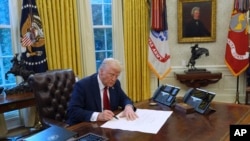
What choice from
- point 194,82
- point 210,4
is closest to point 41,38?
point 194,82

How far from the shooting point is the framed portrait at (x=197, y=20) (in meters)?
4.37

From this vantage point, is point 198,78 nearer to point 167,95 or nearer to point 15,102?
point 167,95

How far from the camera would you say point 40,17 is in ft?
10.9

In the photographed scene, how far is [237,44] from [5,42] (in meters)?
3.75

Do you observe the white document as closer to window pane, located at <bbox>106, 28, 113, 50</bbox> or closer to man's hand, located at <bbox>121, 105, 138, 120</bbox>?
man's hand, located at <bbox>121, 105, 138, 120</bbox>

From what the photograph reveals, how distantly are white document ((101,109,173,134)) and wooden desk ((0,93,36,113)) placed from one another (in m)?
1.52

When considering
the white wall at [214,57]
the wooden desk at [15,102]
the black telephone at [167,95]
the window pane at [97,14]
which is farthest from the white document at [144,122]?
the white wall at [214,57]

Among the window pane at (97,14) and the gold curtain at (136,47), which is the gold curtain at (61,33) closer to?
the window pane at (97,14)

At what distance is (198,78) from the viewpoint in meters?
4.27

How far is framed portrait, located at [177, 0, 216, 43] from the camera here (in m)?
4.37

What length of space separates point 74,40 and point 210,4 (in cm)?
254

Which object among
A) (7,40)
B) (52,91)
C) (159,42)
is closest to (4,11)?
(7,40)

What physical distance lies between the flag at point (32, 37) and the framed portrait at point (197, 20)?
252 cm

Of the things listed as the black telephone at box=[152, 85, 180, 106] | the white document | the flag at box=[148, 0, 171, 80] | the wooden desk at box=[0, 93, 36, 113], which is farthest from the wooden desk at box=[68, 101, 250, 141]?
the flag at box=[148, 0, 171, 80]
